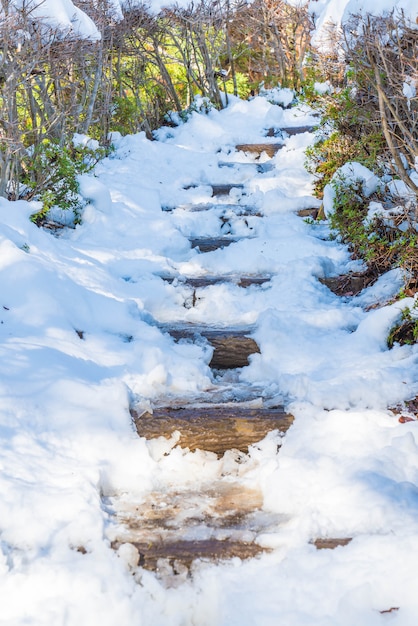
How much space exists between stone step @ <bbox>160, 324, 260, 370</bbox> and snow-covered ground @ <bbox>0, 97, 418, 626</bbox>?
12cm

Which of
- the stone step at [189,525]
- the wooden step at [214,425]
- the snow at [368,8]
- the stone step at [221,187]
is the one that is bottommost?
the stone step at [221,187]

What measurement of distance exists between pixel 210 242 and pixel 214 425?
12.5ft

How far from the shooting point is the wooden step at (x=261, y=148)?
10.6m

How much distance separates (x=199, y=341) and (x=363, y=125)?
403cm

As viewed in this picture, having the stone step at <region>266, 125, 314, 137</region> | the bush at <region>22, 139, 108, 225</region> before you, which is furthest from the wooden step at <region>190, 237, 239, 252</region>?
the stone step at <region>266, 125, 314, 137</region>

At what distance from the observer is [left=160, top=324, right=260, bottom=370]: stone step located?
452 cm

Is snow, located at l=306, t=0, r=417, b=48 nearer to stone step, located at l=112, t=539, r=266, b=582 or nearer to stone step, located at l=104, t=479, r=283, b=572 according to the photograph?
stone step, located at l=104, t=479, r=283, b=572

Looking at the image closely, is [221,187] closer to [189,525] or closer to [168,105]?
[168,105]

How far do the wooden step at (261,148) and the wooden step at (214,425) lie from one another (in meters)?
7.73

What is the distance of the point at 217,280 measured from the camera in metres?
5.97

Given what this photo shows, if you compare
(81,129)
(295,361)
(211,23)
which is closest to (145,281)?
(295,361)

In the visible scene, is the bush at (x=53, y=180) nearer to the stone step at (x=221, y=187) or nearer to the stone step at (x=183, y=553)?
the stone step at (x=221, y=187)

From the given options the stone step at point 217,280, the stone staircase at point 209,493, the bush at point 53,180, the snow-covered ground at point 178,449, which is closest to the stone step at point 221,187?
the snow-covered ground at point 178,449

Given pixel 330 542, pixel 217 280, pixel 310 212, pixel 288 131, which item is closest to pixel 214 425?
pixel 330 542
